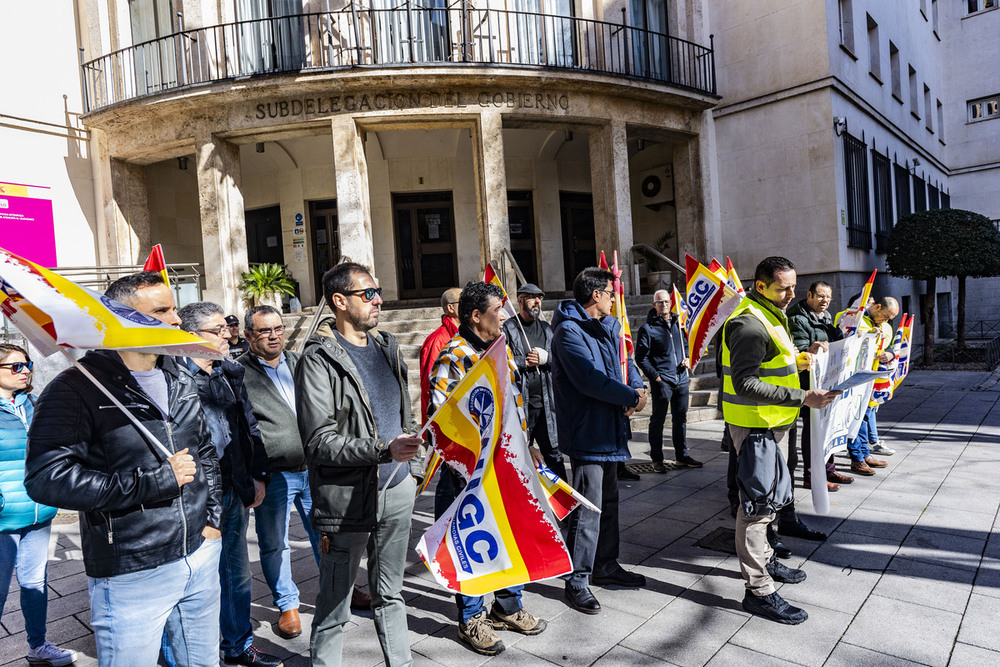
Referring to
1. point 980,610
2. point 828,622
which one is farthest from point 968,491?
point 828,622

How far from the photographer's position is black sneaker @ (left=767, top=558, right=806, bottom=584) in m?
4.05

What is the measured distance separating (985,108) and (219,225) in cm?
2813

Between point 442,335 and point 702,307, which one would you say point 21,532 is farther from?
point 702,307

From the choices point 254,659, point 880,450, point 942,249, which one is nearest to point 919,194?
point 942,249

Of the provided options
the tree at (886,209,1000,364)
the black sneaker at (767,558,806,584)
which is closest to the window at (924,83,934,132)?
the tree at (886,209,1000,364)

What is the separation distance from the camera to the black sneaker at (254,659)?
332 centimetres

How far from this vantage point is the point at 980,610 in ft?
11.7

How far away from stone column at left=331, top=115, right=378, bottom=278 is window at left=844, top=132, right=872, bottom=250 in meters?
10.6

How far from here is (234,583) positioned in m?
3.41

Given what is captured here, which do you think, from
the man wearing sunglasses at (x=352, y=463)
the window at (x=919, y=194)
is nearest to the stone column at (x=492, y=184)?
the man wearing sunglasses at (x=352, y=463)

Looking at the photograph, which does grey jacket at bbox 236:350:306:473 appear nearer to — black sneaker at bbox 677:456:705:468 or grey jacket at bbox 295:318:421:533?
grey jacket at bbox 295:318:421:533

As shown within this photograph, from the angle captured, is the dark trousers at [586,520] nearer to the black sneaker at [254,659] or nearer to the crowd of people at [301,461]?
the crowd of people at [301,461]

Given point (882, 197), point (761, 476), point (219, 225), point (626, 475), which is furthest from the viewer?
point (882, 197)

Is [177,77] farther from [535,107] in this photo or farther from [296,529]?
[296,529]
